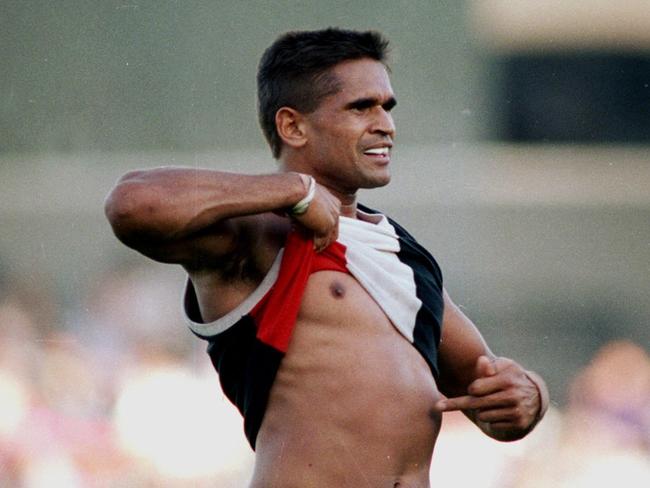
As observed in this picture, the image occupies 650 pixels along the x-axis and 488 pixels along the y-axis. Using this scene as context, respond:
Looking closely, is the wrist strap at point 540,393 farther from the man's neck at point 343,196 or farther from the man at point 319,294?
the man's neck at point 343,196

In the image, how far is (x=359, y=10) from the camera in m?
9.28

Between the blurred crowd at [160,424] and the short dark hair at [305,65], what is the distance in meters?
2.56

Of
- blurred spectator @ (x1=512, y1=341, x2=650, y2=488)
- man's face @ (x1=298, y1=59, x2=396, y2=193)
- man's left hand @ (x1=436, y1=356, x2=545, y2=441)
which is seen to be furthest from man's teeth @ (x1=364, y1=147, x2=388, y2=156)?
blurred spectator @ (x1=512, y1=341, x2=650, y2=488)

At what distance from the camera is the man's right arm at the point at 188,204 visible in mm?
3232

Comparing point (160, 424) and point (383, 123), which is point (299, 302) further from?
point (160, 424)

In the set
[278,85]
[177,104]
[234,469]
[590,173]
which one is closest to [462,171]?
[590,173]

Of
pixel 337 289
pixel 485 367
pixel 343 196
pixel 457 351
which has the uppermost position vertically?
pixel 343 196

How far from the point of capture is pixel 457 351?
12.8 ft

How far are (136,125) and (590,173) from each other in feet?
8.41

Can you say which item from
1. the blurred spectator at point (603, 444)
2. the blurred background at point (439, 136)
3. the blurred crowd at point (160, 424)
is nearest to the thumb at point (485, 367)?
the blurred crowd at point (160, 424)

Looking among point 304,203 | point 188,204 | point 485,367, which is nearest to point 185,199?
point 188,204

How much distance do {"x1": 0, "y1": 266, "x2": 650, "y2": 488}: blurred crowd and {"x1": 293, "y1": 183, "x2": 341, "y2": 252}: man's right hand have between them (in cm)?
275

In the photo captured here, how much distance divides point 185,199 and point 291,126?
0.55 meters

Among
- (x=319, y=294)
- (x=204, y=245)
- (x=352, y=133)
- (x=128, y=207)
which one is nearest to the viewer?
(x=128, y=207)
